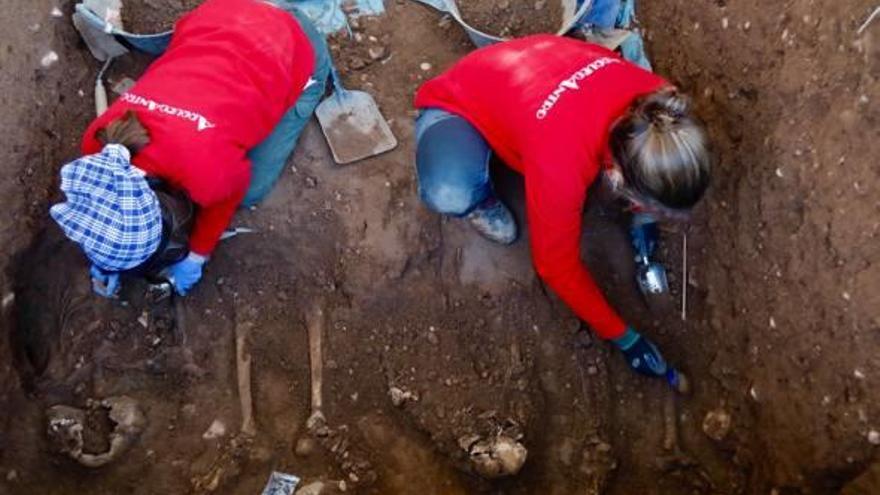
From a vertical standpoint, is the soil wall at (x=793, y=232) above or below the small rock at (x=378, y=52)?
above

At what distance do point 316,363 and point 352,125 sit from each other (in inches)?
33.0

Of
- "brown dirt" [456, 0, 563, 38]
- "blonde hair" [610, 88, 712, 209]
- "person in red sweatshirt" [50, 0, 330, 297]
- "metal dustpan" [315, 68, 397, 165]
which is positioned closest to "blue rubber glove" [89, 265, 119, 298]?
"person in red sweatshirt" [50, 0, 330, 297]

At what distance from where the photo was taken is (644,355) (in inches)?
106

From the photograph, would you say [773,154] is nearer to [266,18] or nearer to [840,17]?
[840,17]

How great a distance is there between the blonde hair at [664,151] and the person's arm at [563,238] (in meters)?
0.17

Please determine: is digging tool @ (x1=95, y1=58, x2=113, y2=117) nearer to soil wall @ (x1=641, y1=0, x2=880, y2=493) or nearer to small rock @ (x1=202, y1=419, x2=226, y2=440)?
small rock @ (x1=202, y1=419, x2=226, y2=440)

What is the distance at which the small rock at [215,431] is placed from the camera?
9.14 feet

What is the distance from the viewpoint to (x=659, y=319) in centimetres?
288

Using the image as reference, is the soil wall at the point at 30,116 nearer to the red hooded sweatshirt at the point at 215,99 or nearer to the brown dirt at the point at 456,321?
the brown dirt at the point at 456,321

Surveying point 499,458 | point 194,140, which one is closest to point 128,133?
point 194,140

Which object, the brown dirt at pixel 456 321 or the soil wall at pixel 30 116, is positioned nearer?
the brown dirt at pixel 456 321

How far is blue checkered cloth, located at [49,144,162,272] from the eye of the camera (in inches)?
88.5

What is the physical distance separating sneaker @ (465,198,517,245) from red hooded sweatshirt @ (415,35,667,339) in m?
0.39

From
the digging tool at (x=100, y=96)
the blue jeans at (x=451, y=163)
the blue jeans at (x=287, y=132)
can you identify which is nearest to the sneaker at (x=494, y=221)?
the blue jeans at (x=451, y=163)
